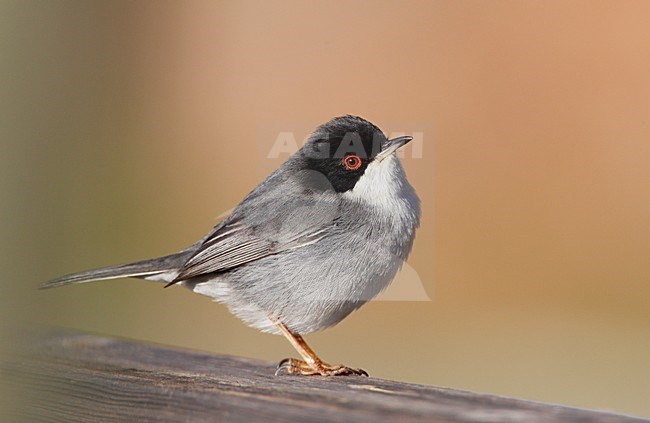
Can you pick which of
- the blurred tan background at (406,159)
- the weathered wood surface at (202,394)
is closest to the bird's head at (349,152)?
the blurred tan background at (406,159)

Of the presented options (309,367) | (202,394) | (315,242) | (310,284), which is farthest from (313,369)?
(202,394)

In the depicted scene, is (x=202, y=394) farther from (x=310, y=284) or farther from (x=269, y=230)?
(x=269, y=230)

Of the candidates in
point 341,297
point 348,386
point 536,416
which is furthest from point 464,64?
point 536,416

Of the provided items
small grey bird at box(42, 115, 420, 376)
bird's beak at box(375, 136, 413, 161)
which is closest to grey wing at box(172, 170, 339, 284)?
small grey bird at box(42, 115, 420, 376)

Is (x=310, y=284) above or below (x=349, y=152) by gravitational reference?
below

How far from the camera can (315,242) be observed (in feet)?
8.89

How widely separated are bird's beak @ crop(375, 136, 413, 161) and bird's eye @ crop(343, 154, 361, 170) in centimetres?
7

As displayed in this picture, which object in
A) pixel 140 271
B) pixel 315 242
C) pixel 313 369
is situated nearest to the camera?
pixel 313 369

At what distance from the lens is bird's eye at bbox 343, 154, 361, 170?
2717 mm

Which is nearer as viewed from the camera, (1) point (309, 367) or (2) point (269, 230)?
(1) point (309, 367)

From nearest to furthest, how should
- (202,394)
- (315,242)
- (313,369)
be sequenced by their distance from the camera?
(202,394) → (313,369) → (315,242)

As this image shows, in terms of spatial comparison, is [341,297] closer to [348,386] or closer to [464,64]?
[348,386]

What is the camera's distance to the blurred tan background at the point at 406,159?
Result: 3355 millimetres

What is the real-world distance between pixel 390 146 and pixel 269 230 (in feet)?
1.55
